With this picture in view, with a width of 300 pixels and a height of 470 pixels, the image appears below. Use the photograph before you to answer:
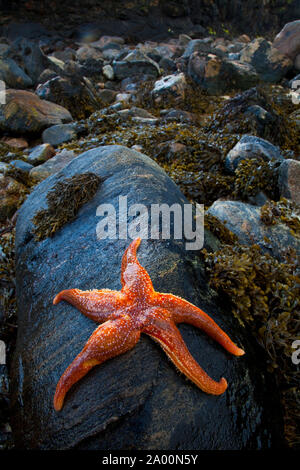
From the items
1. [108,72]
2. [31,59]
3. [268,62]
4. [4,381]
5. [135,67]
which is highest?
[31,59]

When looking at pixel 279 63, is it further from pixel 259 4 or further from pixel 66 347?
pixel 259 4

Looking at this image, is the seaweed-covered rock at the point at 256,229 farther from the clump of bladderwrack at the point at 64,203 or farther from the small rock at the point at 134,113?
the small rock at the point at 134,113

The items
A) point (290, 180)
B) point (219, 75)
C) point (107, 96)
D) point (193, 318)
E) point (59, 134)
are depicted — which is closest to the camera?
point (193, 318)

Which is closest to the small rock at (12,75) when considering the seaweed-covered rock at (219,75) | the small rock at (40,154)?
the small rock at (40,154)

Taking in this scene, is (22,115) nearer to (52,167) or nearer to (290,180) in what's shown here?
(52,167)

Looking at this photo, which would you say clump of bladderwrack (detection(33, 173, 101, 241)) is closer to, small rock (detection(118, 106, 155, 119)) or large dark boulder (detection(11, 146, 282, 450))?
large dark boulder (detection(11, 146, 282, 450))

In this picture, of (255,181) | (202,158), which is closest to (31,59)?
(202,158)
